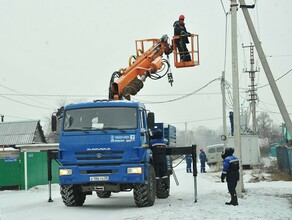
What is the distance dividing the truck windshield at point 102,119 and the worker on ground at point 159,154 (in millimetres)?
1744

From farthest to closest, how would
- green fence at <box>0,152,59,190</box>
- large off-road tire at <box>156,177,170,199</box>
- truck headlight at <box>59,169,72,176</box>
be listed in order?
green fence at <box>0,152,59,190</box>
large off-road tire at <box>156,177,170,199</box>
truck headlight at <box>59,169,72,176</box>

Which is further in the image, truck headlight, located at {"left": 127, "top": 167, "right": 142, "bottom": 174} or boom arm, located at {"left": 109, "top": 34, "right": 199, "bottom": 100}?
boom arm, located at {"left": 109, "top": 34, "right": 199, "bottom": 100}

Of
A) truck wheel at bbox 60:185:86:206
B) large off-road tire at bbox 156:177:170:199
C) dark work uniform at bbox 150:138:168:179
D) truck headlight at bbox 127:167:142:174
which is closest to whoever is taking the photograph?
truck headlight at bbox 127:167:142:174

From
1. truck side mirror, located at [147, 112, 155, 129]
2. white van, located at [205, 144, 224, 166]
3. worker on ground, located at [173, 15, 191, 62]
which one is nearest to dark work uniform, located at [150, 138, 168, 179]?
truck side mirror, located at [147, 112, 155, 129]

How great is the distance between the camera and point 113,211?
1292 cm

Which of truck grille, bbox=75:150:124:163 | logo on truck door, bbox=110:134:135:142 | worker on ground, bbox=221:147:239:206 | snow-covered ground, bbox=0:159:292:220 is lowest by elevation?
snow-covered ground, bbox=0:159:292:220

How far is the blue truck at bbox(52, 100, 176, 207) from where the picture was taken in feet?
42.2

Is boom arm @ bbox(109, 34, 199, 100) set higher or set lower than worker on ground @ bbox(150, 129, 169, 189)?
higher

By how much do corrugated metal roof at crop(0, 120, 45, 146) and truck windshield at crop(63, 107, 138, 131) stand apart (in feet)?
118

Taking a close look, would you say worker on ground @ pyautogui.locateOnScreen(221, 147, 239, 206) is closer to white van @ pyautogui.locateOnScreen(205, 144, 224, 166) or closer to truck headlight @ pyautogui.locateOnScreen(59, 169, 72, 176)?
truck headlight @ pyautogui.locateOnScreen(59, 169, 72, 176)

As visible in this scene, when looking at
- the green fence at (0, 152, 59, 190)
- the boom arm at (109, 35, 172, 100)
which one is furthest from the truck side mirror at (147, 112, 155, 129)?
the green fence at (0, 152, 59, 190)

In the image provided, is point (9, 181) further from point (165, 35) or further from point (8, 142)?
point (8, 142)

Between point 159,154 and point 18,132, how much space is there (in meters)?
37.1

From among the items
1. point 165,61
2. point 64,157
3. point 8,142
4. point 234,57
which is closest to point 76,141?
point 64,157
